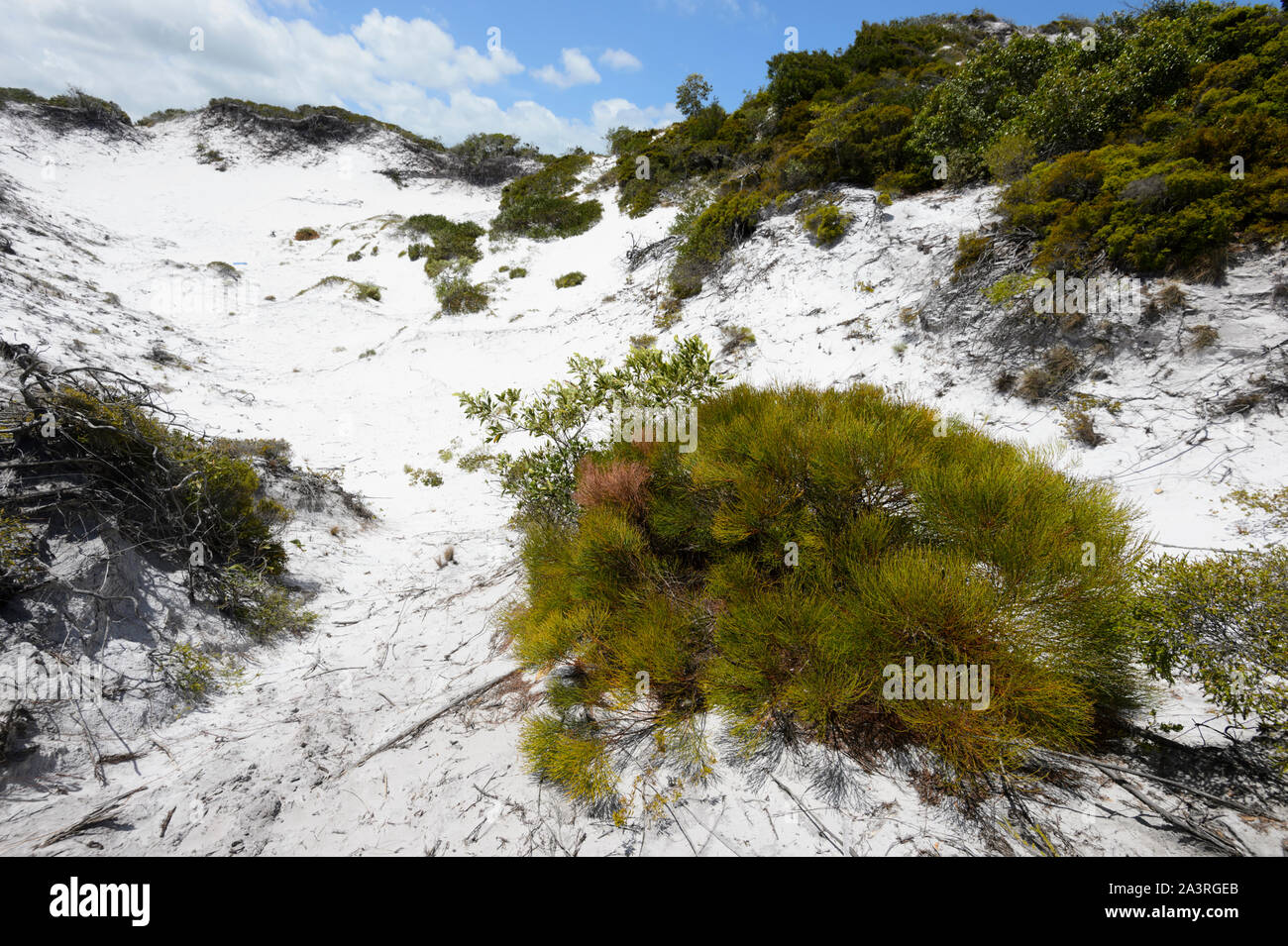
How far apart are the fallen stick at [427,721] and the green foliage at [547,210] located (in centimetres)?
1986

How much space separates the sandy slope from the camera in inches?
106

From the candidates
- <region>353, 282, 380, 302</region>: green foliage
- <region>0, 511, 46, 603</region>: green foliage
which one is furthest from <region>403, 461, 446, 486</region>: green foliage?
<region>353, 282, 380, 302</region>: green foliage

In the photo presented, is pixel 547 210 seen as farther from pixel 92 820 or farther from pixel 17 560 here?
pixel 92 820

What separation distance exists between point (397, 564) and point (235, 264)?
76.3 ft

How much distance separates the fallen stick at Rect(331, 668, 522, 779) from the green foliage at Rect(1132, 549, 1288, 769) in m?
4.46

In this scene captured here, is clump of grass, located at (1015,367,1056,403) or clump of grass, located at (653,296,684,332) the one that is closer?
clump of grass, located at (1015,367,1056,403)

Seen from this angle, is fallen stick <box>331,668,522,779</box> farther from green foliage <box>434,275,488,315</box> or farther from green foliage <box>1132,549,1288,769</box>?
green foliage <box>434,275,488,315</box>

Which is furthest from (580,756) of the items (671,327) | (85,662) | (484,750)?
(671,327)

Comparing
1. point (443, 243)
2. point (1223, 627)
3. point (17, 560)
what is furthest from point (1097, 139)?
point (443, 243)

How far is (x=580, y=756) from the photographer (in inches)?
115

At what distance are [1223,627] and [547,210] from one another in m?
24.1

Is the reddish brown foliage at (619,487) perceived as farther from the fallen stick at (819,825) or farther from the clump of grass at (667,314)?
the clump of grass at (667,314)

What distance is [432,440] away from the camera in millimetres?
11461
